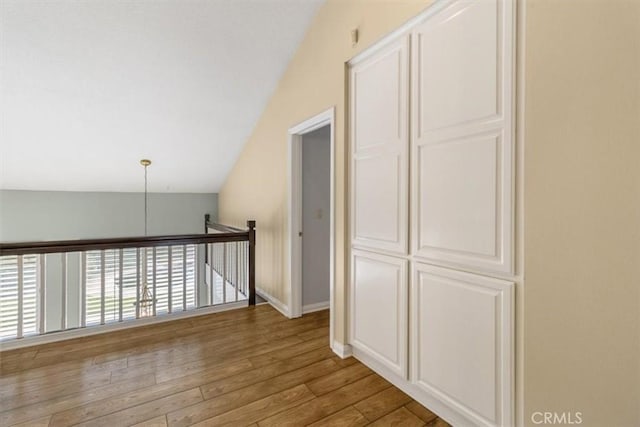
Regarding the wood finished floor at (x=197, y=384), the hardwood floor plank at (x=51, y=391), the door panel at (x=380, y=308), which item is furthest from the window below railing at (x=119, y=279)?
the door panel at (x=380, y=308)

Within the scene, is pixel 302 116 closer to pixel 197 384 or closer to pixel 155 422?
pixel 197 384

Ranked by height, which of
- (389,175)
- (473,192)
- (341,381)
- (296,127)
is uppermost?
(296,127)

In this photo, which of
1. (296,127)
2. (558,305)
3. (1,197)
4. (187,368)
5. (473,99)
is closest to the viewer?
(558,305)

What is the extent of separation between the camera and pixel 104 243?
2.88 metres

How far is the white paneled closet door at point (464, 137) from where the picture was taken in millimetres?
1394

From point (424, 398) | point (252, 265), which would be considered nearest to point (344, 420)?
point (424, 398)

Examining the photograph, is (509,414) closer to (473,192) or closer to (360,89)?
(473,192)

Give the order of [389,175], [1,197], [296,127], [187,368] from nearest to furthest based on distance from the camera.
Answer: [389,175] → [187,368] → [296,127] → [1,197]

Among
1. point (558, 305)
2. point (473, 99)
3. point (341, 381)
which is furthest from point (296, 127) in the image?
point (558, 305)

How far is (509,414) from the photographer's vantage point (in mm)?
1391

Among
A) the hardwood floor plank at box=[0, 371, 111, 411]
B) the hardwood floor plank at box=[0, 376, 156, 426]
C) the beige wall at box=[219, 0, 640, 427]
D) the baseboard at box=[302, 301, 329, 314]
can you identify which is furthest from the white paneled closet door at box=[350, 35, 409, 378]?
the hardwood floor plank at box=[0, 371, 111, 411]

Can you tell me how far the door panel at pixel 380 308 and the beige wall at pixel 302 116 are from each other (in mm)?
161

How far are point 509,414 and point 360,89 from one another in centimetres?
213

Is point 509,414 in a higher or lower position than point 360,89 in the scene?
lower
